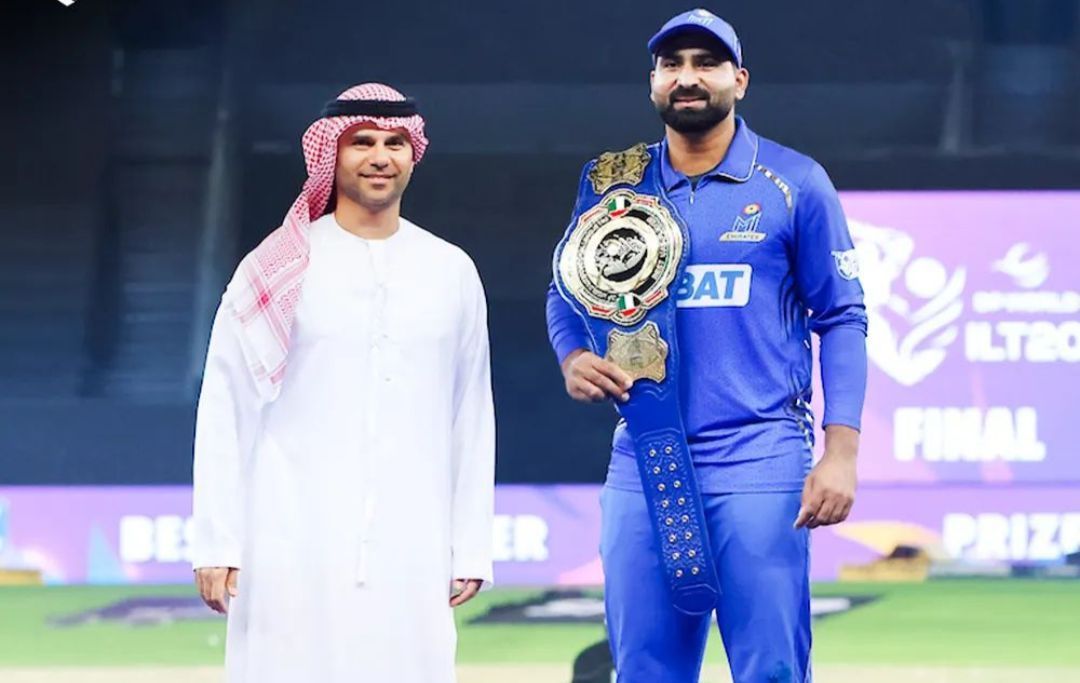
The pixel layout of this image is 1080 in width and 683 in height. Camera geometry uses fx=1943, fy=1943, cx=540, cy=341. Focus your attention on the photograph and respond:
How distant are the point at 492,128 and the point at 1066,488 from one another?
6.03ft

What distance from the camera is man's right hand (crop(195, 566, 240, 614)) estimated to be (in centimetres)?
312

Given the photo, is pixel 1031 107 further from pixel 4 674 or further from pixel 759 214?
pixel 4 674

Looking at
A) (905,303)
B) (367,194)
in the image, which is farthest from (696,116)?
(905,303)

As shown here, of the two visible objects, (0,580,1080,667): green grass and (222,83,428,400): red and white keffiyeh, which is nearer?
(222,83,428,400): red and white keffiyeh

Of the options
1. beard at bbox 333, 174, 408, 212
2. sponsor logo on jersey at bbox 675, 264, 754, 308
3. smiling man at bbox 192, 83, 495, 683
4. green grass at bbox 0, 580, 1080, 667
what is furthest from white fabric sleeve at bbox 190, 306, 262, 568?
green grass at bbox 0, 580, 1080, 667

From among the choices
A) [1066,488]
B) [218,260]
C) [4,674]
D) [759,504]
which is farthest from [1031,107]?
[4,674]

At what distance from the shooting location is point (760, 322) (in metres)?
3.08

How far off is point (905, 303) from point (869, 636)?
0.90 meters

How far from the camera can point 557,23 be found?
5.37 meters

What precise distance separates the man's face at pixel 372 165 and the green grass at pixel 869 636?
228 centimetres

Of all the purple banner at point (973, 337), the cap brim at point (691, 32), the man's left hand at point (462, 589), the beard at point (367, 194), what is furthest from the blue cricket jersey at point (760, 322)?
the purple banner at point (973, 337)

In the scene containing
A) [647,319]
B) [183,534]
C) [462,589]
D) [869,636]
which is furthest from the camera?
[183,534]

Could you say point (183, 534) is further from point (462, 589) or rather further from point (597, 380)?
point (597, 380)

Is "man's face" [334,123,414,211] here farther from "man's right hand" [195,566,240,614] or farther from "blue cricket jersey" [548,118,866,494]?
"man's right hand" [195,566,240,614]
